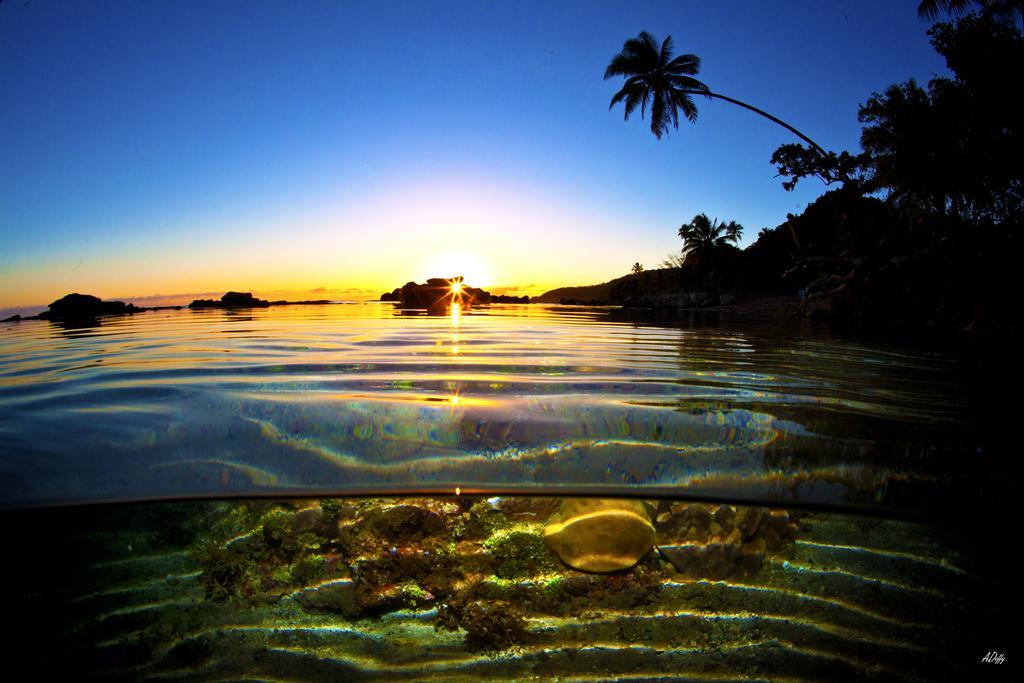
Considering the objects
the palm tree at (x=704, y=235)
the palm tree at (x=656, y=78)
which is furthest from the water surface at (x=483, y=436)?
the palm tree at (x=704, y=235)

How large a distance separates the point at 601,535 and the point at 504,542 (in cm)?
49

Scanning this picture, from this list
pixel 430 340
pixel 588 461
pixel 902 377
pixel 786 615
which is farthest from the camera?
pixel 430 340

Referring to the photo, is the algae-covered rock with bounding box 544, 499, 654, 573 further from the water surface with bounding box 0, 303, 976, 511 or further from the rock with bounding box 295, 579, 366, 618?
the rock with bounding box 295, 579, 366, 618

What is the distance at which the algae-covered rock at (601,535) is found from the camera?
230 cm

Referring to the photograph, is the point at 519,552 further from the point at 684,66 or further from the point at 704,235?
the point at 704,235

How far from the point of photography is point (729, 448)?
242cm

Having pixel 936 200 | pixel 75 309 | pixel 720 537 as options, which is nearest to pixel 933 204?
→ pixel 936 200

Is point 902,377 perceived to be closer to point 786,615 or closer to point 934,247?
point 786,615

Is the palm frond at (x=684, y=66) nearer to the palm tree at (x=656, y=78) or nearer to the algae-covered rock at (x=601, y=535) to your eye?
the palm tree at (x=656, y=78)

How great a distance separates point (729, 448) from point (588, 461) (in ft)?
2.40

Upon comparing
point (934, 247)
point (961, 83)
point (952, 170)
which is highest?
point (961, 83)

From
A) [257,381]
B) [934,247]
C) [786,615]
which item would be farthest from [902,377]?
[934,247]

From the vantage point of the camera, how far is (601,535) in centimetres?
232

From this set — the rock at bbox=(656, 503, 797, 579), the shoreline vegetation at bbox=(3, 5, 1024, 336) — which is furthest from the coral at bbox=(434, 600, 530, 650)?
the shoreline vegetation at bbox=(3, 5, 1024, 336)
